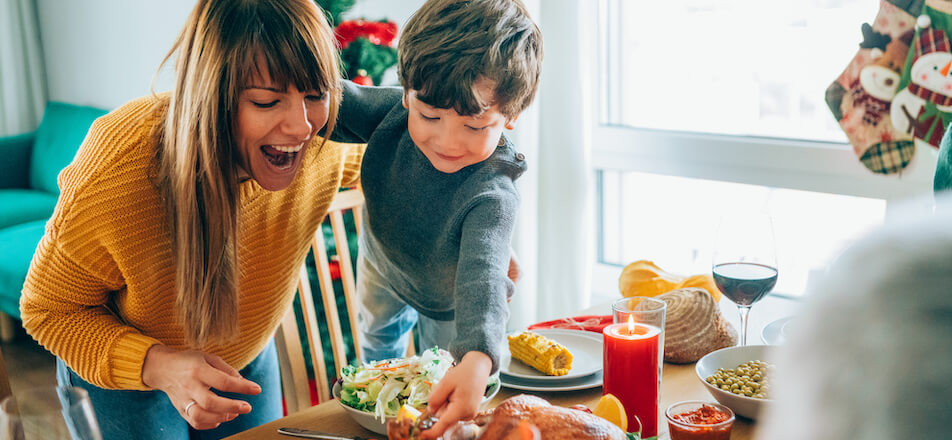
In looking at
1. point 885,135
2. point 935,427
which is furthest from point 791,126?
point 935,427

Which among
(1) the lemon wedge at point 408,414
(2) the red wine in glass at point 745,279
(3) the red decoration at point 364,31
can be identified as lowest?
(1) the lemon wedge at point 408,414

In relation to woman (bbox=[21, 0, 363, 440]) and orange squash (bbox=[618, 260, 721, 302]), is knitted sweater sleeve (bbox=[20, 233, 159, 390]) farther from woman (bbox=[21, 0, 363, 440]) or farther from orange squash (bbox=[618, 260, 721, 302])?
orange squash (bbox=[618, 260, 721, 302])

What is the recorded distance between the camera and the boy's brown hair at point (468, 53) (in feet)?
3.39

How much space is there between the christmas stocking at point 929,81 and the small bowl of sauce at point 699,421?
1277mm

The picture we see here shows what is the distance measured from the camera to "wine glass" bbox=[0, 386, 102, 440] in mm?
639

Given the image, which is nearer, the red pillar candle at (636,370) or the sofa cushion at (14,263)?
the red pillar candle at (636,370)

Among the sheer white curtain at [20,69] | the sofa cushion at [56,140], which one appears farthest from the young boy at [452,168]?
the sheer white curtain at [20,69]

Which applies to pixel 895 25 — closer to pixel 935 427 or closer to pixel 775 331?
pixel 775 331

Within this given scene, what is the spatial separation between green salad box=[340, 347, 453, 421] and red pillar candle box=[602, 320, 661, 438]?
23cm

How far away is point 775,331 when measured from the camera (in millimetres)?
1261

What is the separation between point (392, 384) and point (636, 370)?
320mm

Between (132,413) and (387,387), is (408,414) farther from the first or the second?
(132,413)

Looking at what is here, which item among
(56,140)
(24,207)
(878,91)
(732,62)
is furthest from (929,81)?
(56,140)

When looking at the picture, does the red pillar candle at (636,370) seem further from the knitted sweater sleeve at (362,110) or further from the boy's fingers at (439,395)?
the knitted sweater sleeve at (362,110)
